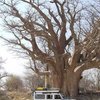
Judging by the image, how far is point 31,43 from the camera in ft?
116

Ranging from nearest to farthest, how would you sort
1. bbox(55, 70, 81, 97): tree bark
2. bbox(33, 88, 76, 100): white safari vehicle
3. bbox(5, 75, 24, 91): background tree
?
bbox(33, 88, 76, 100): white safari vehicle < bbox(55, 70, 81, 97): tree bark < bbox(5, 75, 24, 91): background tree

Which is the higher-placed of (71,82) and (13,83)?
(13,83)

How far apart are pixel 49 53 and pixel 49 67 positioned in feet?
5.17

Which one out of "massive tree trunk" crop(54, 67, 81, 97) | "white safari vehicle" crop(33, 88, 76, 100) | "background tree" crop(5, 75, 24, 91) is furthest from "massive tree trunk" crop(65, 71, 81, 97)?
"background tree" crop(5, 75, 24, 91)

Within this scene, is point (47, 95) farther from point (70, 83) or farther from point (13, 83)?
point (13, 83)

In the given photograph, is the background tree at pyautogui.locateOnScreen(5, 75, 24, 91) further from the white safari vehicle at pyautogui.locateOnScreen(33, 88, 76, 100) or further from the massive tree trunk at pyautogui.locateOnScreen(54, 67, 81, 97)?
the white safari vehicle at pyautogui.locateOnScreen(33, 88, 76, 100)

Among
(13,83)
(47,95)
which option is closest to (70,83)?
(47,95)

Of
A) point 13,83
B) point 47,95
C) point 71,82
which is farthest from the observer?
point 13,83

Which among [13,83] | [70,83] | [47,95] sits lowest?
[47,95]

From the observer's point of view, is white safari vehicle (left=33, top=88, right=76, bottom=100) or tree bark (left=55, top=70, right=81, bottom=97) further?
tree bark (left=55, top=70, right=81, bottom=97)

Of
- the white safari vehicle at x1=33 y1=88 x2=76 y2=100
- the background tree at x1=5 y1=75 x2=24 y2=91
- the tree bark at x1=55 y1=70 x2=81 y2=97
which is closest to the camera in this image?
the white safari vehicle at x1=33 y1=88 x2=76 y2=100

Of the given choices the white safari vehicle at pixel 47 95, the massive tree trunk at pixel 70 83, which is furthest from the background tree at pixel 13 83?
the white safari vehicle at pixel 47 95

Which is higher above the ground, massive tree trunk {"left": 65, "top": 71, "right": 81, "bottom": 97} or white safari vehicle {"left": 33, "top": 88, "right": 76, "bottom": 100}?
massive tree trunk {"left": 65, "top": 71, "right": 81, "bottom": 97}

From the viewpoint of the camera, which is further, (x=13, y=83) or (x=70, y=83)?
(x=13, y=83)
